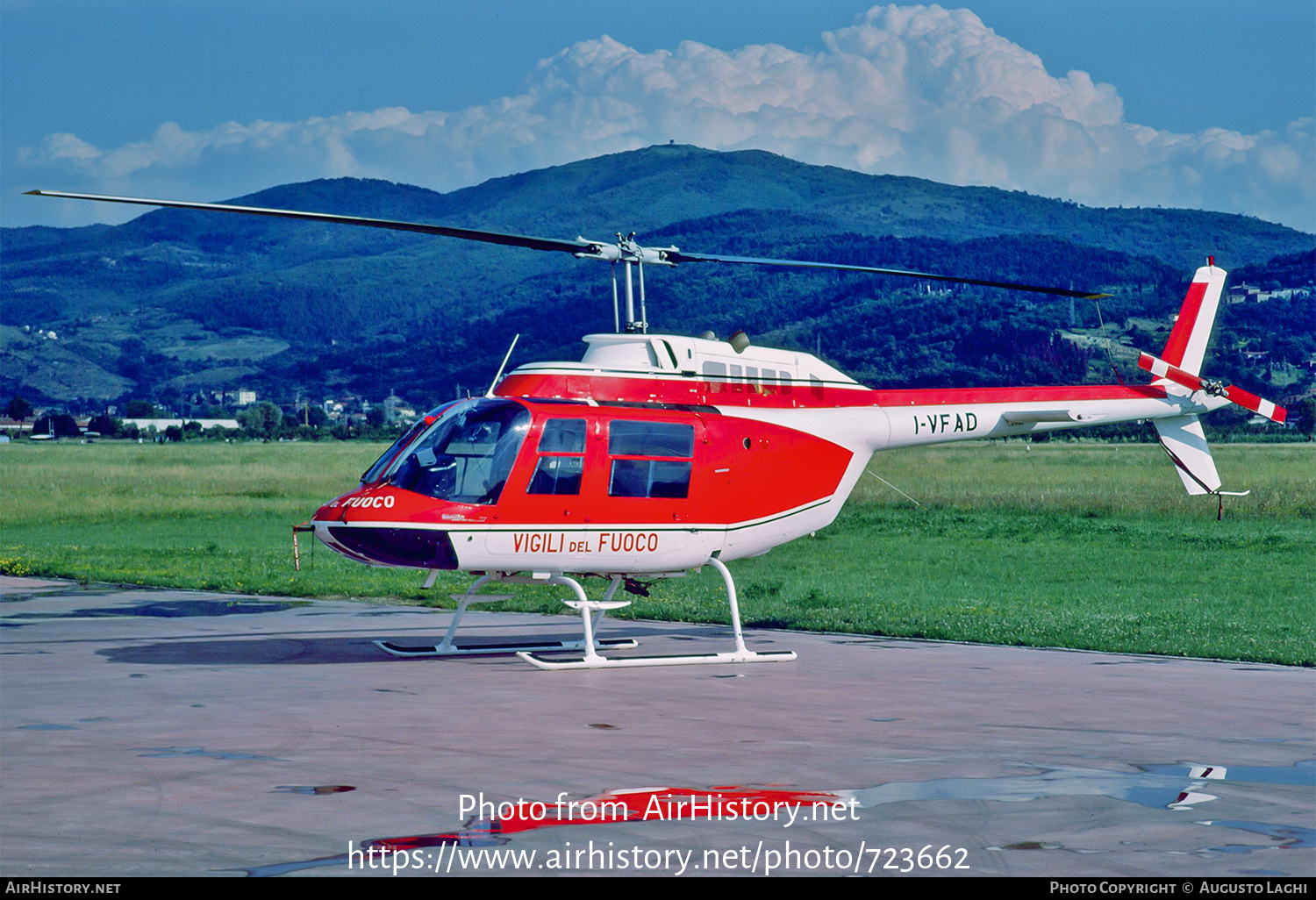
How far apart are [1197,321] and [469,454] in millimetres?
9637

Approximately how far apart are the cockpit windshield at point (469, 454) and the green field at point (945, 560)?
4919mm

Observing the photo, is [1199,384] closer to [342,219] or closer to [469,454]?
[469,454]

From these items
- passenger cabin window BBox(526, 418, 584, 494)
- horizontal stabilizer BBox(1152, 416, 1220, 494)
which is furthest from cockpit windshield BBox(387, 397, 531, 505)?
horizontal stabilizer BBox(1152, 416, 1220, 494)

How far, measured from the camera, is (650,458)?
1463 cm

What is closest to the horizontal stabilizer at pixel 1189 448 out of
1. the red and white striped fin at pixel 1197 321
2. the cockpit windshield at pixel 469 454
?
the red and white striped fin at pixel 1197 321

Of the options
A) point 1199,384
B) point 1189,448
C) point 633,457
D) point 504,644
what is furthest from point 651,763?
point 1199,384

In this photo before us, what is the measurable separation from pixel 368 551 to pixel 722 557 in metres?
3.88

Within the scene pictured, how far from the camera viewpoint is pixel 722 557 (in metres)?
15.5

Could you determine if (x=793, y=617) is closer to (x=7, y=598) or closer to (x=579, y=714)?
(x=579, y=714)

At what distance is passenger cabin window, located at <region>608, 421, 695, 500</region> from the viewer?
1443cm

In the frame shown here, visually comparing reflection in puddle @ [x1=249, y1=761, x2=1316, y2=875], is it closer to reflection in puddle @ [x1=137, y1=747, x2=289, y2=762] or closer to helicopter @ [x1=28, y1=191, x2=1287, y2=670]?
reflection in puddle @ [x1=137, y1=747, x2=289, y2=762]

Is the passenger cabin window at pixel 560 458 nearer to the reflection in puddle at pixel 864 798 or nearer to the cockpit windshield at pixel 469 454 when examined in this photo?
the cockpit windshield at pixel 469 454

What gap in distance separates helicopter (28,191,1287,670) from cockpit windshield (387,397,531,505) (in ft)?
0.05
